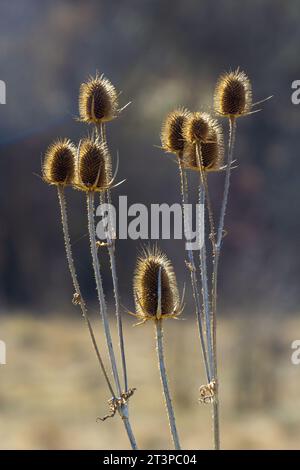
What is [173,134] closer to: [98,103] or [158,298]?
[98,103]

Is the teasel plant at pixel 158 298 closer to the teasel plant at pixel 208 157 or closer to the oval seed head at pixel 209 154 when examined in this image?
the teasel plant at pixel 208 157

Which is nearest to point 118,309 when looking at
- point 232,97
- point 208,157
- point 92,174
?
point 92,174

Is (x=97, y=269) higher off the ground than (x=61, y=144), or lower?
lower

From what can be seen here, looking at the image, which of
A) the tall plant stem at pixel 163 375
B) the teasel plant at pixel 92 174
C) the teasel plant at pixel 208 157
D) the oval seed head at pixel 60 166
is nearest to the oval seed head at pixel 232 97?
the teasel plant at pixel 208 157

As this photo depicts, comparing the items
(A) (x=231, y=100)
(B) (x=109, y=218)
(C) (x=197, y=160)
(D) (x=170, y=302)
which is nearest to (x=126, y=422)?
(D) (x=170, y=302)

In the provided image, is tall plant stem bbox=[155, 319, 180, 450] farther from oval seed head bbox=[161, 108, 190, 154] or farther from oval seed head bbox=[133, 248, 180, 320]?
oval seed head bbox=[161, 108, 190, 154]
